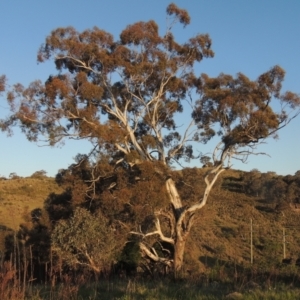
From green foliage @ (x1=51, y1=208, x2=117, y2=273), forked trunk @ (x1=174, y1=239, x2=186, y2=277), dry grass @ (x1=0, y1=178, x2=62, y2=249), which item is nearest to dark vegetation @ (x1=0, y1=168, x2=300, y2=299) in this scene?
green foliage @ (x1=51, y1=208, x2=117, y2=273)

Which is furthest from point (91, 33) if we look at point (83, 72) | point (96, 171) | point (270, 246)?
point (270, 246)

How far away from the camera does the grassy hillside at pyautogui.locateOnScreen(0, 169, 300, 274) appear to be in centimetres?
3422

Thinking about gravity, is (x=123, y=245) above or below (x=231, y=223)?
below

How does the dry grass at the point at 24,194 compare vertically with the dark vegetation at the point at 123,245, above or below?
above

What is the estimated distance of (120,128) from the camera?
21.8 m

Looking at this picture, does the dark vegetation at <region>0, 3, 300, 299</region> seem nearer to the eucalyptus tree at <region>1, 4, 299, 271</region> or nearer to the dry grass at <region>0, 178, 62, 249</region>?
the eucalyptus tree at <region>1, 4, 299, 271</region>

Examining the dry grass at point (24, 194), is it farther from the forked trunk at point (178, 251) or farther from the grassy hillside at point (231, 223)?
Result: the forked trunk at point (178, 251)

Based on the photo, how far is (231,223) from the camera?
4566cm

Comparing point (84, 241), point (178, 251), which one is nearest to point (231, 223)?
point (178, 251)

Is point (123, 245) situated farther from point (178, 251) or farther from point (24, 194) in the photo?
point (24, 194)

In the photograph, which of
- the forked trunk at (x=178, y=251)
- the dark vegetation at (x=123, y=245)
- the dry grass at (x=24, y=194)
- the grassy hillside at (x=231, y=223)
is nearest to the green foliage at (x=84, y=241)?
the dark vegetation at (x=123, y=245)

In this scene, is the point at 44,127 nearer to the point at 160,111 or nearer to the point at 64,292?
the point at 160,111

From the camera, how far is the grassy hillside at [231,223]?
34219 millimetres

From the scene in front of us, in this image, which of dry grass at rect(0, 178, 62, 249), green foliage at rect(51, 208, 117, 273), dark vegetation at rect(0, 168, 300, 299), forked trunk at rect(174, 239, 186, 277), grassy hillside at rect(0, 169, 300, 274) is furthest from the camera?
dry grass at rect(0, 178, 62, 249)
